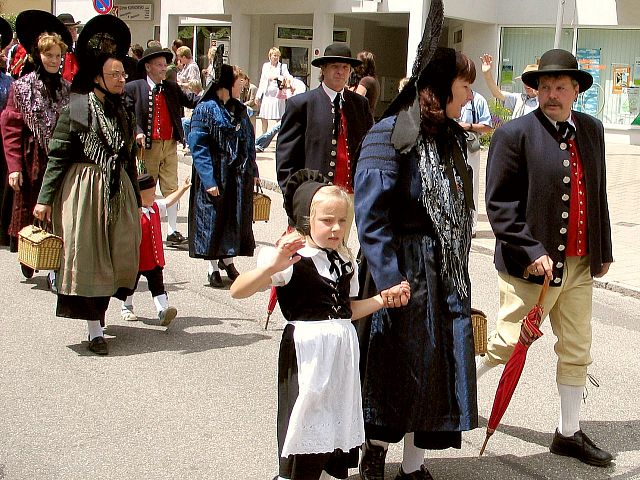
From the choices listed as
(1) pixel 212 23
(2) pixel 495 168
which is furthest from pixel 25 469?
(1) pixel 212 23

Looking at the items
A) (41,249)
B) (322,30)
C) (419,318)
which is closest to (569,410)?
(419,318)

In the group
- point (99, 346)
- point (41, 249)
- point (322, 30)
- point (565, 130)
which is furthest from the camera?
point (322, 30)

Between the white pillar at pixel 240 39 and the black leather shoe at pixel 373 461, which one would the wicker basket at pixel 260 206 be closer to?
the black leather shoe at pixel 373 461

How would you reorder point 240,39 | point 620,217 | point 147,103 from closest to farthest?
point 147,103 → point 620,217 → point 240,39

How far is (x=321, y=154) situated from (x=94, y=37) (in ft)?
5.64

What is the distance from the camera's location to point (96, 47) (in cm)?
607

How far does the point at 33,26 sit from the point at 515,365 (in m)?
5.06

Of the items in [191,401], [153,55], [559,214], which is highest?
[153,55]

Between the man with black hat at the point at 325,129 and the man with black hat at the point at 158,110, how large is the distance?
3375 millimetres

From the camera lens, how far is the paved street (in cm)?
464

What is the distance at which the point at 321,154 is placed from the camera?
6.80 meters

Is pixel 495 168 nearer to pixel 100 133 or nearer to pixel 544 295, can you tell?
pixel 544 295

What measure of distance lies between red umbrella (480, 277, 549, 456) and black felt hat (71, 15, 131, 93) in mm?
3142

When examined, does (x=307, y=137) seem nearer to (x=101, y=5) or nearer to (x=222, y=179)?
(x=222, y=179)
